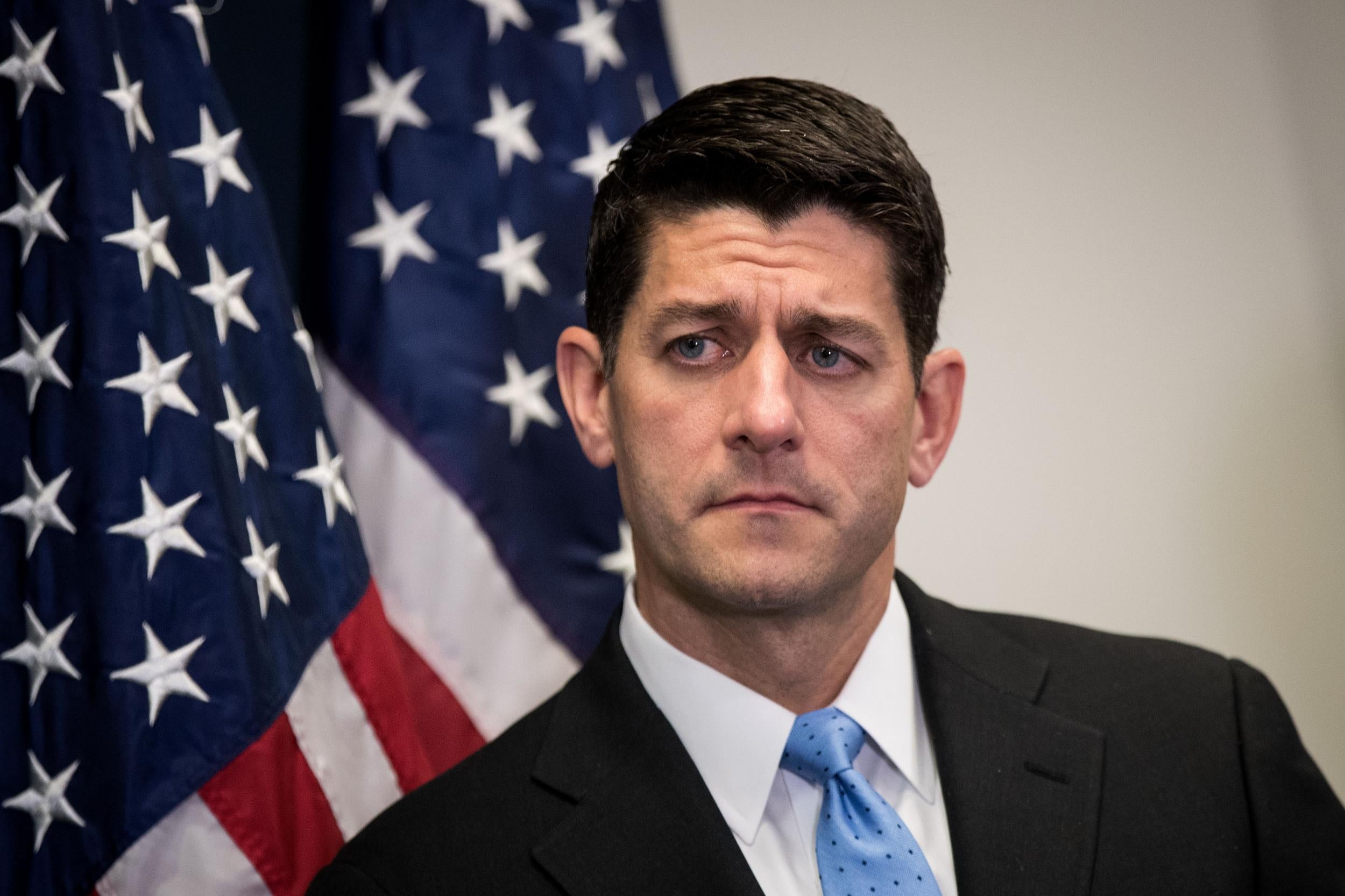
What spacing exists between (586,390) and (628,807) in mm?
756

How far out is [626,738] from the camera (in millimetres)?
1955

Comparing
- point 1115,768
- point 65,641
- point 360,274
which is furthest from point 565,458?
point 1115,768

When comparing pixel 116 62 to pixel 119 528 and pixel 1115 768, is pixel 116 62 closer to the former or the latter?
pixel 119 528

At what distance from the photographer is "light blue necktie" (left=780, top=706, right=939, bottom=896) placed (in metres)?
1.80


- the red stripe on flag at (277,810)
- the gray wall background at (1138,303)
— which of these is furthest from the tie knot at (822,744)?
the gray wall background at (1138,303)

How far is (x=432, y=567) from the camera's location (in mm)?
2453

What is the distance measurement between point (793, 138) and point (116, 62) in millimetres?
1170

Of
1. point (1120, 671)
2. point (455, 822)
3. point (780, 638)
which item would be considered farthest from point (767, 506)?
point (1120, 671)

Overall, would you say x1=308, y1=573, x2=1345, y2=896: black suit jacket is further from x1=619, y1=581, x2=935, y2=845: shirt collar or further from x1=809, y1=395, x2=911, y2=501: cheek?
x1=809, y1=395, x2=911, y2=501: cheek

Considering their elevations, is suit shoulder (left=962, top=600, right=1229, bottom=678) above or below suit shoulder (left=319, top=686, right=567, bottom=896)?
above

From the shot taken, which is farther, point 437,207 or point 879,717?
point 437,207

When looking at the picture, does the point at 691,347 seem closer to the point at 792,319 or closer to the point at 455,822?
the point at 792,319

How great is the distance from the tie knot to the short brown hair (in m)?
0.61

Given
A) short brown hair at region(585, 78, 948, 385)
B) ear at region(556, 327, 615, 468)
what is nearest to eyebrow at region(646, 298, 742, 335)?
short brown hair at region(585, 78, 948, 385)
